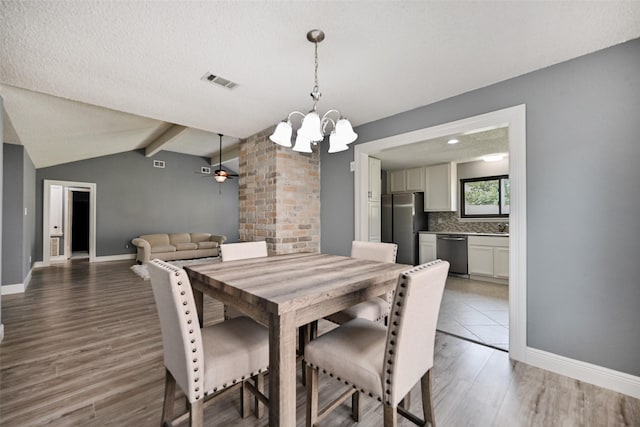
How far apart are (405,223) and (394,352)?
455 centimetres

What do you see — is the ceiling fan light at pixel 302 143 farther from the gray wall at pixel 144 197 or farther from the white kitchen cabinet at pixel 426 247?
the gray wall at pixel 144 197

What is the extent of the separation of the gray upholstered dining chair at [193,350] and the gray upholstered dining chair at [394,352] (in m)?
0.30

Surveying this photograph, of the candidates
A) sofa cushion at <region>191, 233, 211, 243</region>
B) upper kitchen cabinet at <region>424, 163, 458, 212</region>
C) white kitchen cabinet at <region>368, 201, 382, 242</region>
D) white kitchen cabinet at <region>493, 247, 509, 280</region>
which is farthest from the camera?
sofa cushion at <region>191, 233, 211, 243</region>

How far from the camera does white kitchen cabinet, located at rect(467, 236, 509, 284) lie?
430 centimetres

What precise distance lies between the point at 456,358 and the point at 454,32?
236cm

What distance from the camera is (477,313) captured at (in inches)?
122

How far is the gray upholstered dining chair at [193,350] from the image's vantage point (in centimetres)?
108

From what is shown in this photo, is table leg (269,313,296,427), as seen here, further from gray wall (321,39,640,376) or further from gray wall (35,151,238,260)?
gray wall (35,151,238,260)

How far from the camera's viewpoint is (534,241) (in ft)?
6.68

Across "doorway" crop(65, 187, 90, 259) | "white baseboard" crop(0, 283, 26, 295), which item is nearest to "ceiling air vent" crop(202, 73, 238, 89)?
"white baseboard" crop(0, 283, 26, 295)

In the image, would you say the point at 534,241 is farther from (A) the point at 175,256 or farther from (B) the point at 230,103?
(A) the point at 175,256

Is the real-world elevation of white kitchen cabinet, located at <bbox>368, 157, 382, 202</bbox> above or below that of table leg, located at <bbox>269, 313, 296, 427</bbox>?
above

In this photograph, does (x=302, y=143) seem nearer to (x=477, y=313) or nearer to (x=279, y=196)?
(x=279, y=196)

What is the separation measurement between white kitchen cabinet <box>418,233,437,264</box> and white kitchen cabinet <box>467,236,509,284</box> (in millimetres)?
633
